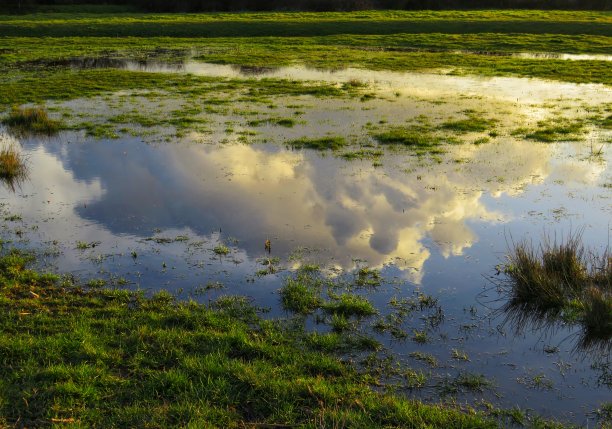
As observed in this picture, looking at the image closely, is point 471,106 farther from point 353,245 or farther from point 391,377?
point 391,377

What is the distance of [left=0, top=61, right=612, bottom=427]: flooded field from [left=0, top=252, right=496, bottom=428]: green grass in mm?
685

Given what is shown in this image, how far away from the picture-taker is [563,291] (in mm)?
9320

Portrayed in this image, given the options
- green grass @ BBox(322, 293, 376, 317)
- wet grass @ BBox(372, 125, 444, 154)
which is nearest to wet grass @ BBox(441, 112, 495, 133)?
wet grass @ BBox(372, 125, 444, 154)

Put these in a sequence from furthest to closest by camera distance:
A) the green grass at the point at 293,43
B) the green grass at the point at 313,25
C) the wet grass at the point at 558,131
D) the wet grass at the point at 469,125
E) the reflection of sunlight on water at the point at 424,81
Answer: the green grass at the point at 313,25 < the green grass at the point at 293,43 < the reflection of sunlight on water at the point at 424,81 < the wet grass at the point at 469,125 < the wet grass at the point at 558,131

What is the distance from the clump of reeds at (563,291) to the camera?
8359mm

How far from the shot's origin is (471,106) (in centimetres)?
2553

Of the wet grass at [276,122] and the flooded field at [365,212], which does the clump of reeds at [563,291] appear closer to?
the flooded field at [365,212]

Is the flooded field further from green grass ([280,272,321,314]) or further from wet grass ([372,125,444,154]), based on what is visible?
green grass ([280,272,321,314])

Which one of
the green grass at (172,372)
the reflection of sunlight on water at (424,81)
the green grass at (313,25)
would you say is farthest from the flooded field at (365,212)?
the green grass at (313,25)

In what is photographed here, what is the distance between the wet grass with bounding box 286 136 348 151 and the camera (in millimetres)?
18969

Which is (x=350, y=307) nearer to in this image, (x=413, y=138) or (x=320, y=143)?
(x=320, y=143)

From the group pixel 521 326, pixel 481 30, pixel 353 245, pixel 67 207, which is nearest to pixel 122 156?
pixel 67 207

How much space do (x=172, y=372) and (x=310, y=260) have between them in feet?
14.2

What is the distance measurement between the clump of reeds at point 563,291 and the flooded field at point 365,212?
0.28 m
